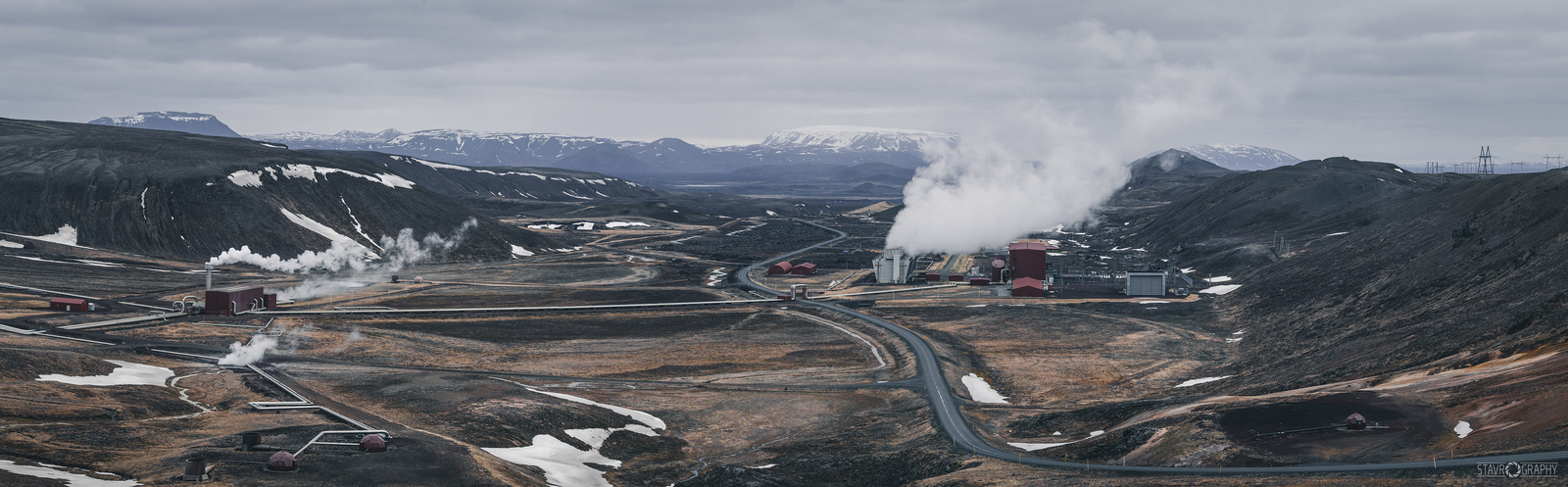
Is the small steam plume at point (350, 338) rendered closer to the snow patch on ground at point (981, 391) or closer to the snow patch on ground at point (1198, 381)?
the snow patch on ground at point (981, 391)

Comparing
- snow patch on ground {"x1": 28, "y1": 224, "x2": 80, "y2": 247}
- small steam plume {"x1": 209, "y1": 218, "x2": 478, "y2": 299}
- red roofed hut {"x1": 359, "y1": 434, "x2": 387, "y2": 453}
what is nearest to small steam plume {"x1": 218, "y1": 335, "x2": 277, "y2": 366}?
red roofed hut {"x1": 359, "y1": 434, "x2": 387, "y2": 453}

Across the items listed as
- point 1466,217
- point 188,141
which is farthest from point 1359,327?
point 188,141

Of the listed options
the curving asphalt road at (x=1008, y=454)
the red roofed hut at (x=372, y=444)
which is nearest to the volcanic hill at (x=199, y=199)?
the curving asphalt road at (x=1008, y=454)

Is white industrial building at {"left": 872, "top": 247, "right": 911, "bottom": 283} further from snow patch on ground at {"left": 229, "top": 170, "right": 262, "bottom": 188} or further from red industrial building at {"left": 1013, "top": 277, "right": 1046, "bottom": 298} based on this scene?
snow patch on ground at {"left": 229, "top": 170, "right": 262, "bottom": 188}

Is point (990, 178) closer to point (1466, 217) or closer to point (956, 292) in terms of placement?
point (956, 292)

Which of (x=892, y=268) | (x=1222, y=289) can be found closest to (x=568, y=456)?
(x=892, y=268)

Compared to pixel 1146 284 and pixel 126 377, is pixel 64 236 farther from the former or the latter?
pixel 1146 284
